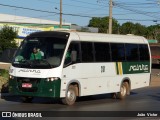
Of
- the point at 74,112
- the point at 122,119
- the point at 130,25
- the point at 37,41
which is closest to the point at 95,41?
the point at 37,41

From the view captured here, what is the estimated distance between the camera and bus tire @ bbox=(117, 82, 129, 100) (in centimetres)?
2067

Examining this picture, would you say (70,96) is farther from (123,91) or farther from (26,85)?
(123,91)

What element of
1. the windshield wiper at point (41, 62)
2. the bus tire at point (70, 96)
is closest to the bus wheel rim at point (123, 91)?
the bus tire at point (70, 96)

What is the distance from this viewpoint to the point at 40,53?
55.0 ft

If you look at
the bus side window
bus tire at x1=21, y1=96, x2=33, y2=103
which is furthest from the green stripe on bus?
bus tire at x1=21, y1=96, x2=33, y2=103

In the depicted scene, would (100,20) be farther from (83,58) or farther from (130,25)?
(83,58)

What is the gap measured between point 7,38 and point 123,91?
3311 centimetres

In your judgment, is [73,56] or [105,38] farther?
[105,38]

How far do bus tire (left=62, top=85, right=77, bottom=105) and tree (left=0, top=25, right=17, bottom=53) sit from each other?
114 feet

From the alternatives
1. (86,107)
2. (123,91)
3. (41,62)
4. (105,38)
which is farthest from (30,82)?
(123,91)

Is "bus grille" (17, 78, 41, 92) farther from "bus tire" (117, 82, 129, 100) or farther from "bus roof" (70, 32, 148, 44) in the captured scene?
"bus tire" (117, 82, 129, 100)

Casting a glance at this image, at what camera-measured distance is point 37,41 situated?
17.4 metres

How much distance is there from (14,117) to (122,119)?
9.59ft

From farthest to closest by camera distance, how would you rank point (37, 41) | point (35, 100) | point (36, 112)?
point (35, 100)
point (37, 41)
point (36, 112)
